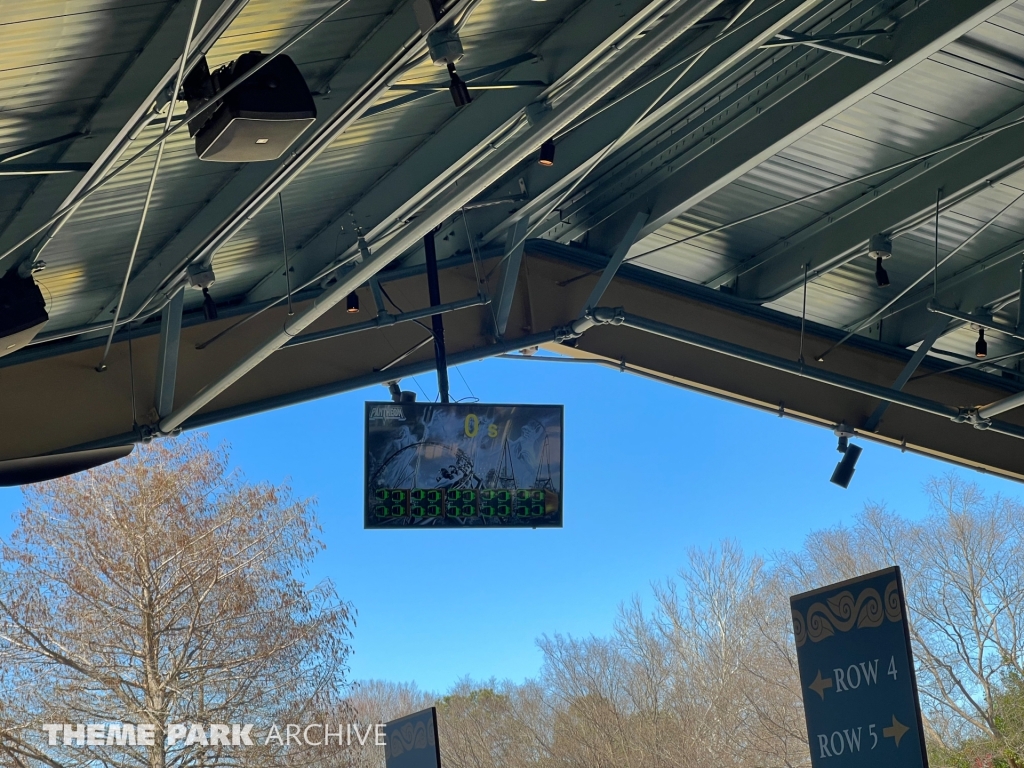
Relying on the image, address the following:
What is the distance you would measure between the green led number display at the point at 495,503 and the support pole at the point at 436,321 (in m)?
0.78

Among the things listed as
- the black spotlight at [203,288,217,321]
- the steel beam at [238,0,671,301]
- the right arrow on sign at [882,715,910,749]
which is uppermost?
the steel beam at [238,0,671,301]

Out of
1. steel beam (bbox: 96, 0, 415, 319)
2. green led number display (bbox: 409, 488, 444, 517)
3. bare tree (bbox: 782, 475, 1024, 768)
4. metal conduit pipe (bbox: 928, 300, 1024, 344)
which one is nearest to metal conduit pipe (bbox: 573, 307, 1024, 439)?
metal conduit pipe (bbox: 928, 300, 1024, 344)

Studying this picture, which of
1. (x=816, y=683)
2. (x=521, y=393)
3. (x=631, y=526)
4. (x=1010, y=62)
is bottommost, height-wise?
(x=816, y=683)

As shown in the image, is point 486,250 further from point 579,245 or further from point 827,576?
point 827,576

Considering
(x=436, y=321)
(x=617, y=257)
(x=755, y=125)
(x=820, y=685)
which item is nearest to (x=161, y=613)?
(x=436, y=321)

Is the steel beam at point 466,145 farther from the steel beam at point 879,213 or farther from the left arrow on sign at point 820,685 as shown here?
the steel beam at point 879,213

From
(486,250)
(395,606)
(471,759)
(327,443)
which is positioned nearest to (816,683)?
(486,250)

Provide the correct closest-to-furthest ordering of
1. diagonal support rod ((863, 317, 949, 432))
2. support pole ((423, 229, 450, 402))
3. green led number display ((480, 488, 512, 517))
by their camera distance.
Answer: green led number display ((480, 488, 512, 517)) → support pole ((423, 229, 450, 402)) → diagonal support rod ((863, 317, 949, 432))

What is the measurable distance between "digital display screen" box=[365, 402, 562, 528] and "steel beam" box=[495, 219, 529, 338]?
89 cm

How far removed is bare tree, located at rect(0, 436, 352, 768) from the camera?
628 inches

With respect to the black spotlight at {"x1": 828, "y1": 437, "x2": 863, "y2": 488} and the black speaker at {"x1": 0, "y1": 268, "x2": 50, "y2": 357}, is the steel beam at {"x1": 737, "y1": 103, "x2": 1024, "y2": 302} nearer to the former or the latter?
the black spotlight at {"x1": 828, "y1": 437, "x2": 863, "y2": 488}

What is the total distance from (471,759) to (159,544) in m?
12.1

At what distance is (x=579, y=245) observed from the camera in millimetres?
9000

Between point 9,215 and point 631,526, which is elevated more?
point 631,526
